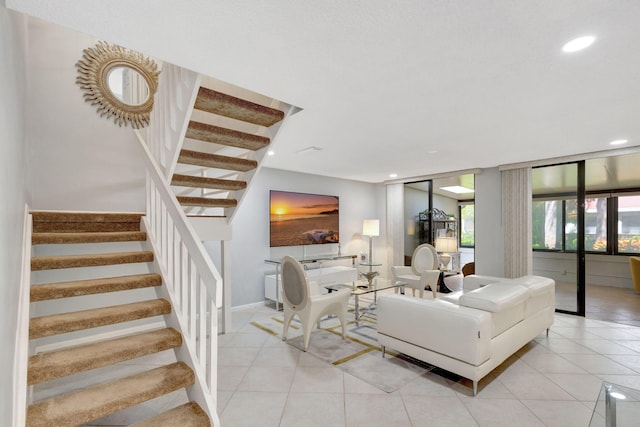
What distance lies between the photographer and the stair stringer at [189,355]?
1817 millimetres

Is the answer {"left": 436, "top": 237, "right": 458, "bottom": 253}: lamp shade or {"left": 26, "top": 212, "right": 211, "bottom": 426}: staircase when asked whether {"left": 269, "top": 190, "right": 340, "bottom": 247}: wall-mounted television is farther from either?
{"left": 26, "top": 212, "right": 211, "bottom": 426}: staircase

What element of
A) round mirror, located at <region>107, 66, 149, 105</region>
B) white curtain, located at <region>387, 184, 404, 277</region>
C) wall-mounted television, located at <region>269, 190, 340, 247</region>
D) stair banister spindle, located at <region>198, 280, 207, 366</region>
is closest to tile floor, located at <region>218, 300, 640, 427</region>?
stair banister spindle, located at <region>198, 280, 207, 366</region>

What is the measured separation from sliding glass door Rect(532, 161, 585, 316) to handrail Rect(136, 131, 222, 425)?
517cm

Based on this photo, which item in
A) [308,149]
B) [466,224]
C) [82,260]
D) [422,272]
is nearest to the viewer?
[82,260]

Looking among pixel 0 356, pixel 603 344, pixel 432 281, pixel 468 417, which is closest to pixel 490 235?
pixel 432 281

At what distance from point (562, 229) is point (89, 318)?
6.18 metres

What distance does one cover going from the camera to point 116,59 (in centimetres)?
363

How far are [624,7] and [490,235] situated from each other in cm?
435

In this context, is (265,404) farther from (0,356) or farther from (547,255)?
(547,255)

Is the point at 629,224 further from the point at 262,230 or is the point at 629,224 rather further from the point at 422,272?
the point at 262,230

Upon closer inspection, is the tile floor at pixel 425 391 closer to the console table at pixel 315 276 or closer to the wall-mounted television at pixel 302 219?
the console table at pixel 315 276

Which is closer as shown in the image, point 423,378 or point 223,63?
point 223,63

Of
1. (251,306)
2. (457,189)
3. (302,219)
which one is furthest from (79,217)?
(457,189)

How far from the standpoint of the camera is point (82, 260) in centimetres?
226
